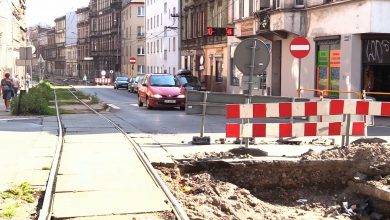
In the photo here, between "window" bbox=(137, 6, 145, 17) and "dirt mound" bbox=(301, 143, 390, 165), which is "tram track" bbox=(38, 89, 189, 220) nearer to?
"dirt mound" bbox=(301, 143, 390, 165)

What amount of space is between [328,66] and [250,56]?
1414 cm

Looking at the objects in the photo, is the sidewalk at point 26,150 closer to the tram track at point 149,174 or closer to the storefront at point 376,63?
the tram track at point 149,174

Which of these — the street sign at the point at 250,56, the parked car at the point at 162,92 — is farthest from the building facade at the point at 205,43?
the street sign at the point at 250,56

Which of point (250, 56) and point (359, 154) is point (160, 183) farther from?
point (250, 56)

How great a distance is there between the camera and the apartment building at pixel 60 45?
140250mm

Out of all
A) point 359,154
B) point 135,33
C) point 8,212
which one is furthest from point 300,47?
point 135,33

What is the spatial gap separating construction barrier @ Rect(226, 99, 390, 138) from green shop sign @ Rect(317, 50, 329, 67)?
14.3m

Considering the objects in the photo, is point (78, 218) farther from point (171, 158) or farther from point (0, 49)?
point (0, 49)

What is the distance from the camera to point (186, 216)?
641 cm

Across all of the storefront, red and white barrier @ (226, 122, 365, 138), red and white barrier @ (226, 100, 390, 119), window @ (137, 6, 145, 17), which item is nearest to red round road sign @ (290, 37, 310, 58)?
the storefront

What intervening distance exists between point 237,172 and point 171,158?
4.16ft

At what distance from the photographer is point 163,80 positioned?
26.8 meters

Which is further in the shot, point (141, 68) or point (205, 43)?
point (141, 68)

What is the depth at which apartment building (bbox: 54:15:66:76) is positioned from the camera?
5522 inches
